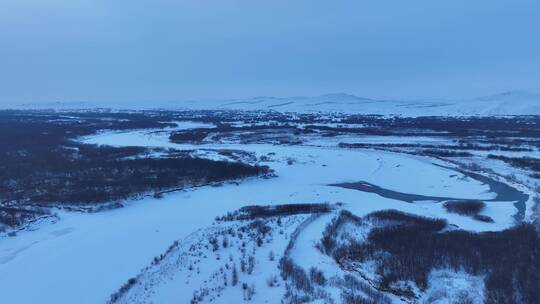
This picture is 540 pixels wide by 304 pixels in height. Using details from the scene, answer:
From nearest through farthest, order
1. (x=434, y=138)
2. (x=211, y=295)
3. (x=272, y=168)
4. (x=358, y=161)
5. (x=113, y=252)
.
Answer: (x=211, y=295) < (x=113, y=252) < (x=272, y=168) < (x=358, y=161) < (x=434, y=138)

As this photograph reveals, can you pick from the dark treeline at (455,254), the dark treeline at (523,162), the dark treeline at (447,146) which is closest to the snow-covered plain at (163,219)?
the dark treeline at (455,254)

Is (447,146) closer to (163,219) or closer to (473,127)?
(473,127)

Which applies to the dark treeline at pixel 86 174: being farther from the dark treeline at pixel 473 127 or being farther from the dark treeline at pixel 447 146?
the dark treeline at pixel 473 127

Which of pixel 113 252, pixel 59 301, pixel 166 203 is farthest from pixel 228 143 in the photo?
pixel 59 301

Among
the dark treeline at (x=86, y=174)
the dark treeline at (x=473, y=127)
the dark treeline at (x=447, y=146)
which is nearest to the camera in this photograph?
the dark treeline at (x=86, y=174)

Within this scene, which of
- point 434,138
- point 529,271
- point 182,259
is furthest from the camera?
point 434,138

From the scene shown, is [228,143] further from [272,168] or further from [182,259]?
[182,259]
